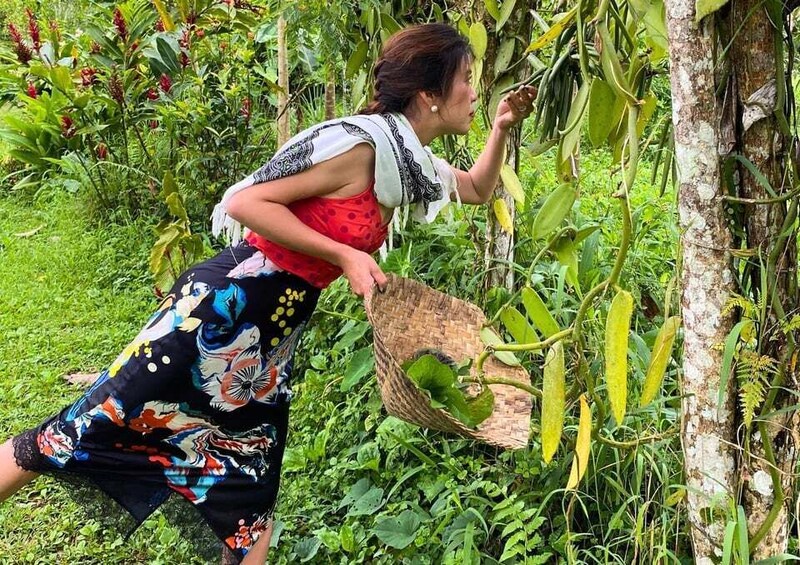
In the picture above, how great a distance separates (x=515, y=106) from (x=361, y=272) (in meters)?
0.44

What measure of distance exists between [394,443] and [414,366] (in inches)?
26.4

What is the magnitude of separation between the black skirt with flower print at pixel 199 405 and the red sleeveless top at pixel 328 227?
0.08ft

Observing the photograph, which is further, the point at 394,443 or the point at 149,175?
the point at 149,175

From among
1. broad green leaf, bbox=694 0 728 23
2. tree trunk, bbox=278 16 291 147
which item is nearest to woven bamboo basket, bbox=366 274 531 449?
broad green leaf, bbox=694 0 728 23

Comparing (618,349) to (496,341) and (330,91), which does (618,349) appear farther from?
(330,91)

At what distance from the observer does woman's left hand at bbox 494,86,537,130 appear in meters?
1.39

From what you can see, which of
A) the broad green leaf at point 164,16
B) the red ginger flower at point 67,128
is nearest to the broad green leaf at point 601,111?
the broad green leaf at point 164,16

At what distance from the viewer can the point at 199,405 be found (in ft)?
4.71

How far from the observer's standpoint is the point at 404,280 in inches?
56.4

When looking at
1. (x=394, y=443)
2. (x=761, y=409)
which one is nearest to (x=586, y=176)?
(x=394, y=443)

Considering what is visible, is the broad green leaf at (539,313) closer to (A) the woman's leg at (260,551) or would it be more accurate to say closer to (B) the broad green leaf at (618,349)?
(B) the broad green leaf at (618,349)

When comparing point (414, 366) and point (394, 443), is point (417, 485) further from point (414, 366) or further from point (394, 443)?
point (414, 366)

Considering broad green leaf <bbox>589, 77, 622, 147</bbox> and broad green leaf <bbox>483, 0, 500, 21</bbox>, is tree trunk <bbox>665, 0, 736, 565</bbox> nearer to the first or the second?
broad green leaf <bbox>589, 77, 622, 147</bbox>

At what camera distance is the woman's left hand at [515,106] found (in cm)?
139
